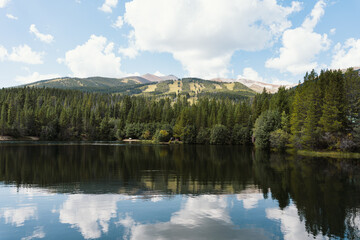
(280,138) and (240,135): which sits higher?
(240,135)

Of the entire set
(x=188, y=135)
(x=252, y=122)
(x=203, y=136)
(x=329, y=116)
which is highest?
(x=252, y=122)

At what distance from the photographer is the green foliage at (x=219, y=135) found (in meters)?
133

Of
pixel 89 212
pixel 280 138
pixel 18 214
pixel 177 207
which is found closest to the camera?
pixel 18 214

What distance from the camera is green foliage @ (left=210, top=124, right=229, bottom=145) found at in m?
133

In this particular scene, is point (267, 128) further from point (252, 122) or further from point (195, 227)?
point (195, 227)

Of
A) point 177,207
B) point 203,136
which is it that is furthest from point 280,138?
point 203,136

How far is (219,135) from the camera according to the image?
13338 cm

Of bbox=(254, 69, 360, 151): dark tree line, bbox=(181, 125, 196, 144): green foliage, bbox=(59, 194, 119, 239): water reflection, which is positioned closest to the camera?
bbox=(59, 194, 119, 239): water reflection

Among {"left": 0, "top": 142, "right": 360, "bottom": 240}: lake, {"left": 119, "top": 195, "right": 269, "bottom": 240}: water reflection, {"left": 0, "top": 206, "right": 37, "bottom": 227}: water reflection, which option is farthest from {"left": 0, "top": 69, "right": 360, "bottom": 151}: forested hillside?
{"left": 0, "top": 206, "right": 37, "bottom": 227}: water reflection

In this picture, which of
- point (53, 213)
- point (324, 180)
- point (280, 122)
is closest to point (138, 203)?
point (53, 213)

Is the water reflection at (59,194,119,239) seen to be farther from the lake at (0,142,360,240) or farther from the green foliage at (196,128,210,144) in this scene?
the green foliage at (196,128,210,144)

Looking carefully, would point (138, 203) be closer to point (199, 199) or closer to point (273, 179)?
point (199, 199)

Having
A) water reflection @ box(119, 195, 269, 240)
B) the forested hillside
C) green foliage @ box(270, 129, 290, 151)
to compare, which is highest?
the forested hillside

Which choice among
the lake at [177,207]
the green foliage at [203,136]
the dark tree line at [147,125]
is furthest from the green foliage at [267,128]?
the lake at [177,207]
